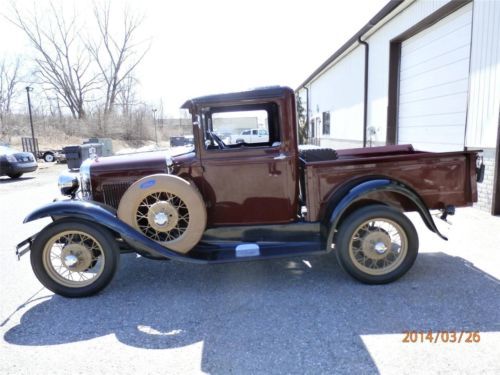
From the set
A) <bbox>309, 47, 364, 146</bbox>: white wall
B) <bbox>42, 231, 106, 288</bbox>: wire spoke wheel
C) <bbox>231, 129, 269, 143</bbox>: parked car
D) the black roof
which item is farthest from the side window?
<bbox>309, 47, 364, 146</bbox>: white wall

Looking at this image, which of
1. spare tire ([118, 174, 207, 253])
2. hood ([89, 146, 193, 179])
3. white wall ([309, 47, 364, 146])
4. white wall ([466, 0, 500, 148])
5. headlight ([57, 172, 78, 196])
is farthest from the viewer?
white wall ([309, 47, 364, 146])

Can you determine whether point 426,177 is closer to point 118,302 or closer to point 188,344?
point 188,344

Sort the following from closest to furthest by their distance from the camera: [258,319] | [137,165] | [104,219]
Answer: [258,319] < [104,219] < [137,165]

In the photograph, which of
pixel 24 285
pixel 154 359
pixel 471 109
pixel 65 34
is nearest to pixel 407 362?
pixel 154 359

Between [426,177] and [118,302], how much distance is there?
3.33 metres

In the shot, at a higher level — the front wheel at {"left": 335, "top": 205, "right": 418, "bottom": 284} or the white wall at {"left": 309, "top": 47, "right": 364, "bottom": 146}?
the white wall at {"left": 309, "top": 47, "right": 364, "bottom": 146}

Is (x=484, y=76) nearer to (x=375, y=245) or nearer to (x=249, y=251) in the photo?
(x=375, y=245)

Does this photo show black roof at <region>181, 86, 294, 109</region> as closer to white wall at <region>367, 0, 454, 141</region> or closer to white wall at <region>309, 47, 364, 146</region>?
white wall at <region>367, 0, 454, 141</region>

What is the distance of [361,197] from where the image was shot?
3600 mm

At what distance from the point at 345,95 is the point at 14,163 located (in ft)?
42.8

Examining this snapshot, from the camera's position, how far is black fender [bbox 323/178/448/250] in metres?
3.56

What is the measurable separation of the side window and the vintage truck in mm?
27

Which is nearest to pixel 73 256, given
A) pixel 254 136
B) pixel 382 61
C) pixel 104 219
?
pixel 104 219

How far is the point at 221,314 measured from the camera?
3211 millimetres
